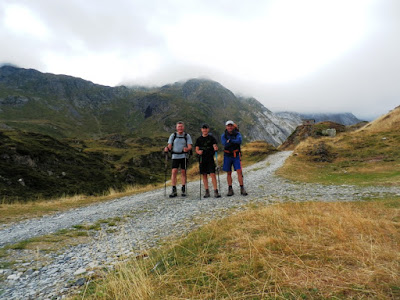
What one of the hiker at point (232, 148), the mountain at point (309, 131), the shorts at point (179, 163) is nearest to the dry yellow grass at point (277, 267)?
the hiker at point (232, 148)

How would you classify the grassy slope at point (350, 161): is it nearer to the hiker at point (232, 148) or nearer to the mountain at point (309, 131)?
the hiker at point (232, 148)

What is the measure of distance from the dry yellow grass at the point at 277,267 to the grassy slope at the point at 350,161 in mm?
13460

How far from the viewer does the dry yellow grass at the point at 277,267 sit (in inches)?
105

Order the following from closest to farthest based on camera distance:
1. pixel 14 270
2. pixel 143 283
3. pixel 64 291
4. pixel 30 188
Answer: pixel 143 283, pixel 64 291, pixel 14 270, pixel 30 188

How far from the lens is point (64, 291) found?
12.0ft

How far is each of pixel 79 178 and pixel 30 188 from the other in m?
26.0

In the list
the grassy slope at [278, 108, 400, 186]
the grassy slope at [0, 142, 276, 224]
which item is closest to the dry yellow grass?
the grassy slope at [0, 142, 276, 224]

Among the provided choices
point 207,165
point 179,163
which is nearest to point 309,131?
point 207,165

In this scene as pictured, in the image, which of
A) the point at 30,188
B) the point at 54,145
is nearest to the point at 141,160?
the point at 54,145

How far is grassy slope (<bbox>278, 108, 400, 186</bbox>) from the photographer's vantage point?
17.8 m

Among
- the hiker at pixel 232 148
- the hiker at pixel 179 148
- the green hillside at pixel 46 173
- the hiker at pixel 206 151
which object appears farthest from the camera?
the green hillside at pixel 46 173

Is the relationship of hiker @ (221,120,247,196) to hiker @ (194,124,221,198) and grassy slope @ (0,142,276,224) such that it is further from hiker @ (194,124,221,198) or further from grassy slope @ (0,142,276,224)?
grassy slope @ (0,142,276,224)

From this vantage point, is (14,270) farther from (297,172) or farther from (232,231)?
(297,172)

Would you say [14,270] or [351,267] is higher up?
[351,267]
